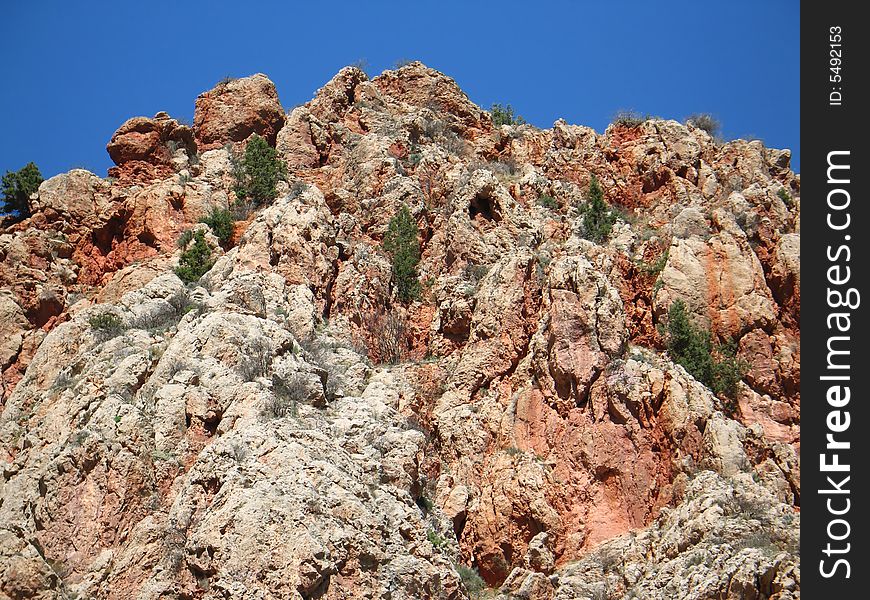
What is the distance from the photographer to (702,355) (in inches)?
1104

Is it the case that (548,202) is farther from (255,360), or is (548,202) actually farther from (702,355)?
(255,360)

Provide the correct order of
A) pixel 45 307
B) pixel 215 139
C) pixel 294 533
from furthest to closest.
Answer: pixel 215 139, pixel 45 307, pixel 294 533

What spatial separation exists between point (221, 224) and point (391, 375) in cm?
877

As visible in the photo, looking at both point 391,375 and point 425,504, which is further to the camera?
point 391,375

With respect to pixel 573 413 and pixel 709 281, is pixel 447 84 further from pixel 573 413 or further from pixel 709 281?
pixel 573 413

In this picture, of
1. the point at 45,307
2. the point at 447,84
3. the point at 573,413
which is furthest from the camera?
the point at 447,84

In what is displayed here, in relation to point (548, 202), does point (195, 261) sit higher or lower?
lower

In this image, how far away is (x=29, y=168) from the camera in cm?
3334

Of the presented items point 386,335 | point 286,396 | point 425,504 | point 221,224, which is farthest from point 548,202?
point 286,396

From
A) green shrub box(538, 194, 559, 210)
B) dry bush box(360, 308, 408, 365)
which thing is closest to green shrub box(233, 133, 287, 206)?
dry bush box(360, 308, 408, 365)
